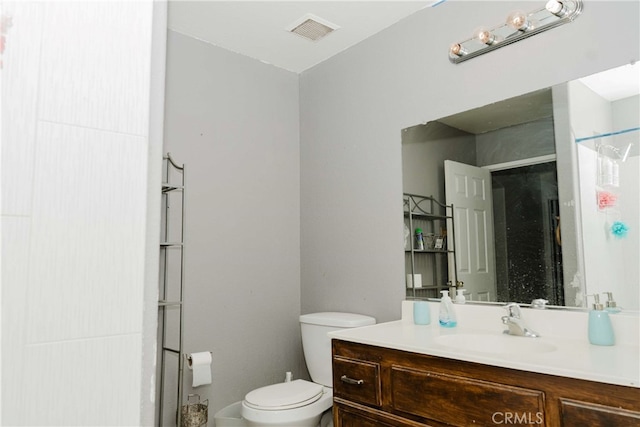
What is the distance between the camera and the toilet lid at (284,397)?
2.06m

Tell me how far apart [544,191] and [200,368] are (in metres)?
1.78

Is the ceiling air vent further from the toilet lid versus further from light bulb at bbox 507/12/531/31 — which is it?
the toilet lid

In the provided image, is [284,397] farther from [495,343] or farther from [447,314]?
[495,343]

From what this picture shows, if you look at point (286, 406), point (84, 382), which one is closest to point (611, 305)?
point (286, 406)

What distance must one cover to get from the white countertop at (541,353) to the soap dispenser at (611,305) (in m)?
0.12

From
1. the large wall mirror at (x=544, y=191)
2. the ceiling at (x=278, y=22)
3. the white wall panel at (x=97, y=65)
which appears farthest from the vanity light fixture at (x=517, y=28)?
the white wall panel at (x=97, y=65)

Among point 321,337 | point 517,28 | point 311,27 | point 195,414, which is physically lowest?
Result: point 195,414

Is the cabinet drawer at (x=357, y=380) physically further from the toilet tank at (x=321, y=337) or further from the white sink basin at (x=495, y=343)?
the toilet tank at (x=321, y=337)

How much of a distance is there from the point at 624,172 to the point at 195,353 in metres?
2.07

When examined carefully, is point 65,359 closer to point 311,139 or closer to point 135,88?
point 135,88

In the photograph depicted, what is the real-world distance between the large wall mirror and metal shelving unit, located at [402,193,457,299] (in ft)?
0.04

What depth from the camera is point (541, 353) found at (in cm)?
153

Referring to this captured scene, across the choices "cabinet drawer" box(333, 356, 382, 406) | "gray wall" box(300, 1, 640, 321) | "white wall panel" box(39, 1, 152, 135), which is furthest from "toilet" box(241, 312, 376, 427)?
"white wall panel" box(39, 1, 152, 135)

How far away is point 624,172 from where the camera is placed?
1.65m
